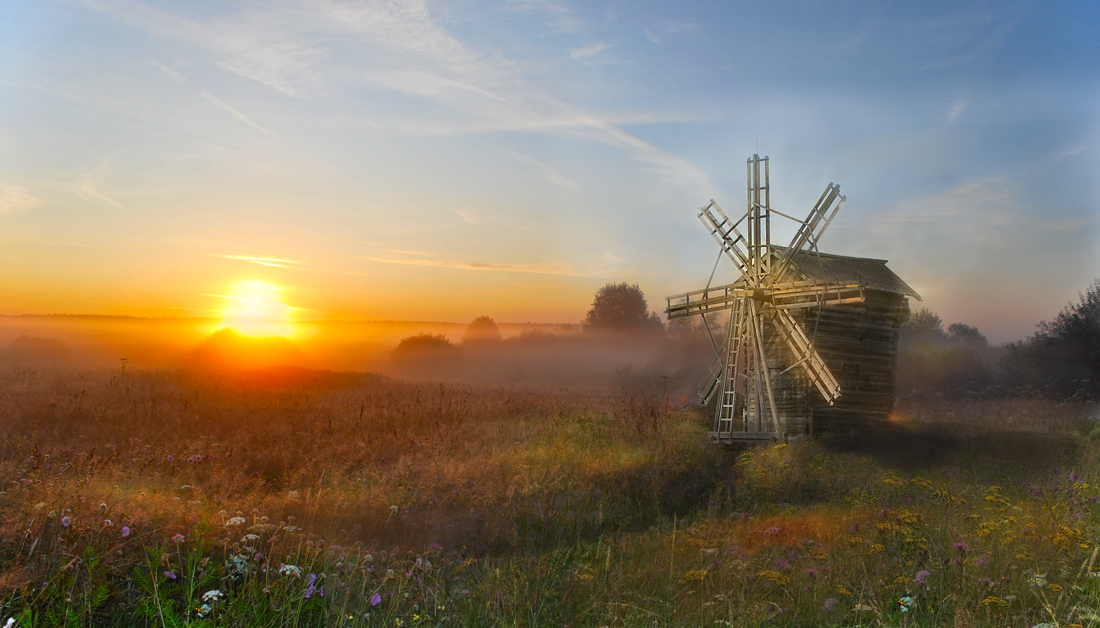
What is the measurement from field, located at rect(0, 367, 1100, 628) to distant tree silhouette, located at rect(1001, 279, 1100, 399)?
1383cm

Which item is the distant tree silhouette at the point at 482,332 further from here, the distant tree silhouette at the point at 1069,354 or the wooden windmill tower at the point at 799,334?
the distant tree silhouette at the point at 1069,354

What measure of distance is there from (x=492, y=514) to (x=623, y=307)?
35585mm

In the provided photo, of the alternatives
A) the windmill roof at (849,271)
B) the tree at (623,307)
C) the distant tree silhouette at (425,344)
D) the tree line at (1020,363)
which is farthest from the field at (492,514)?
the tree at (623,307)

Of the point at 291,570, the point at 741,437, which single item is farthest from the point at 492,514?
the point at 741,437

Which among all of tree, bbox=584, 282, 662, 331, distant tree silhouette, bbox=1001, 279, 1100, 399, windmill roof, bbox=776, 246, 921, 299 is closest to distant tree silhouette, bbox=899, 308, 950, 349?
distant tree silhouette, bbox=1001, 279, 1100, 399

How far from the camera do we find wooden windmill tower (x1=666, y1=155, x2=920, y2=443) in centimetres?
1966

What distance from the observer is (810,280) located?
19.4 metres

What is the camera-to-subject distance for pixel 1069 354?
3284 cm

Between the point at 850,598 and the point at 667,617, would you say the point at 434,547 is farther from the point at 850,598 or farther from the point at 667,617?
the point at 850,598

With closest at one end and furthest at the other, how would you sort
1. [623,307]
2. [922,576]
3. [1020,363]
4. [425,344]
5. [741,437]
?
[922,576]
[741,437]
[425,344]
[1020,363]
[623,307]

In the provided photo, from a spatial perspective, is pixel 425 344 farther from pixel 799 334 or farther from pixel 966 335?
pixel 966 335

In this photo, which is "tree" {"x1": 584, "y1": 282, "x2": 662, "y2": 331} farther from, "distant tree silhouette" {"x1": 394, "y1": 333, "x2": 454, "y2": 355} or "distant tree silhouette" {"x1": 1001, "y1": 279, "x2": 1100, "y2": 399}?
"distant tree silhouette" {"x1": 1001, "y1": 279, "x2": 1100, "y2": 399}

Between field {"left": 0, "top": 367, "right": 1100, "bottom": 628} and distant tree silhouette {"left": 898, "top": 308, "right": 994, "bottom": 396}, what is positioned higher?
distant tree silhouette {"left": 898, "top": 308, "right": 994, "bottom": 396}

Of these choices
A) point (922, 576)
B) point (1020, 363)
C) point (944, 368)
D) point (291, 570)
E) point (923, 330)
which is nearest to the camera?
point (291, 570)
